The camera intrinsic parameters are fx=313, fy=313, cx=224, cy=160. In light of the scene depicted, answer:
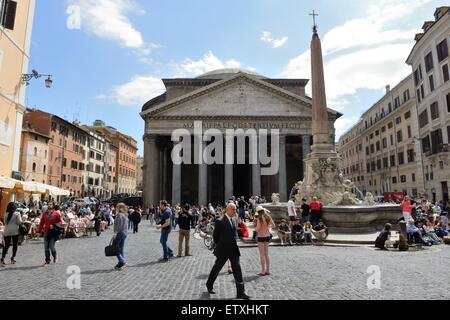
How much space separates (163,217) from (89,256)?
2.46 metres

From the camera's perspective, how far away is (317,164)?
41.2 feet

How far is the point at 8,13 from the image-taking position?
46.8 ft

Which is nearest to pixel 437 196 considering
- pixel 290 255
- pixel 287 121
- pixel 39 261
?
pixel 287 121

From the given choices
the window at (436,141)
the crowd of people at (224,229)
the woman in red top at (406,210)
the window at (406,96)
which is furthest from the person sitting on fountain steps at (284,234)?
the window at (406,96)

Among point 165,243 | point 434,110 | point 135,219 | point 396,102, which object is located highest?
point 396,102

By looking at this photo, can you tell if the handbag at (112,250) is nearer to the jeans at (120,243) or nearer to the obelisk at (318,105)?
the jeans at (120,243)

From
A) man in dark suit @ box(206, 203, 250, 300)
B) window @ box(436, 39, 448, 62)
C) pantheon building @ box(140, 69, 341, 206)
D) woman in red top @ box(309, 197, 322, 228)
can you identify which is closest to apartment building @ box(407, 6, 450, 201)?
window @ box(436, 39, 448, 62)

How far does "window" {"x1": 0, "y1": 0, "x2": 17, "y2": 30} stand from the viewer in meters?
14.0

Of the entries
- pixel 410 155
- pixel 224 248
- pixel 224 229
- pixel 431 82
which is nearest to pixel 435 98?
pixel 431 82

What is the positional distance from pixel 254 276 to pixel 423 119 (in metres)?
30.9

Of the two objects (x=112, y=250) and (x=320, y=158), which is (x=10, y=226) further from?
(x=320, y=158)

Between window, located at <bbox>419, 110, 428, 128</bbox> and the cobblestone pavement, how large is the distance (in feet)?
81.2

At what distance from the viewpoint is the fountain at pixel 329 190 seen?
1091 cm
